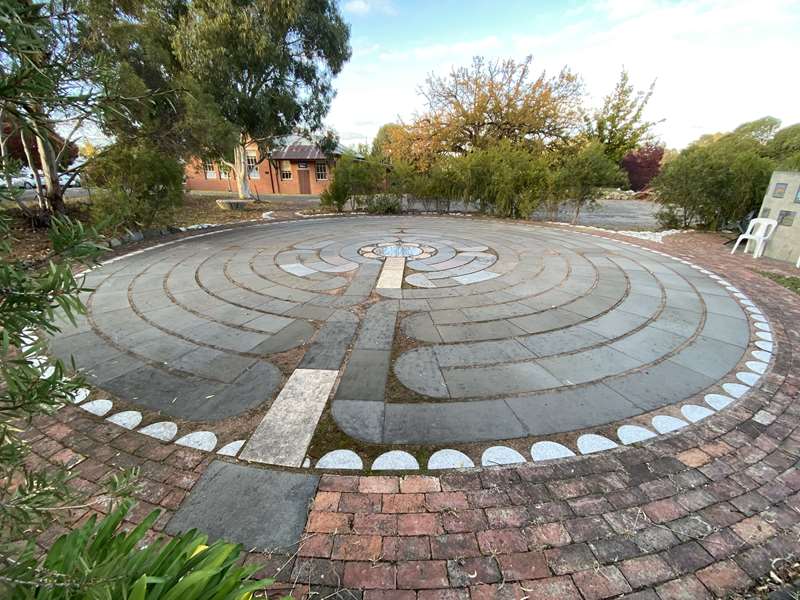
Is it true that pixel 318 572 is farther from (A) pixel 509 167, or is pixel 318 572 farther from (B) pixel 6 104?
(A) pixel 509 167

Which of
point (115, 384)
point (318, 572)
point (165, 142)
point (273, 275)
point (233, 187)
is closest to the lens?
point (318, 572)

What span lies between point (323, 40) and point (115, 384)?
16.4m

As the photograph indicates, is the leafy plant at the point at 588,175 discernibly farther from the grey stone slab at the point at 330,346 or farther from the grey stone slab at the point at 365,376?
the grey stone slab at the point at 365,376

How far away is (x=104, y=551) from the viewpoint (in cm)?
101

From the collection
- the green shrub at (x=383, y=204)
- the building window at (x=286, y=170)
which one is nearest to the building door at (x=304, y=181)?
the building window at (x=286, y=170)

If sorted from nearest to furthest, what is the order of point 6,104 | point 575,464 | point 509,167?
point 6,104 → point 575,464 → point 509,167

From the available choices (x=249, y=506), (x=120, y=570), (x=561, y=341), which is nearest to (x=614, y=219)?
(x=561, y=341)

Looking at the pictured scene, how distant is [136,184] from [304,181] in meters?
20.8

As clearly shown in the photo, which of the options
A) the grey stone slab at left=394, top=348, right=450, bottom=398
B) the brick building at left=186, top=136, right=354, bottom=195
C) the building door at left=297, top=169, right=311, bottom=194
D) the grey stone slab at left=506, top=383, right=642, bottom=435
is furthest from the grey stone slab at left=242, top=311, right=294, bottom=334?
the building door at left=297, top=169, right=311, bottom=194

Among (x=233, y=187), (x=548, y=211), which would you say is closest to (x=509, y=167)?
(x=548, y=211)

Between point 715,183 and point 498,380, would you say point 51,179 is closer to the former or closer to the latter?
point 498,380

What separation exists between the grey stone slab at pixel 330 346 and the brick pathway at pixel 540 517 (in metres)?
1.33

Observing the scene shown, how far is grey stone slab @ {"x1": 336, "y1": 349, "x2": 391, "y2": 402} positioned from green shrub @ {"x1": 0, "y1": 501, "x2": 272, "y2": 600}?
185cm

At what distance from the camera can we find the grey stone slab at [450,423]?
255 centimetres
